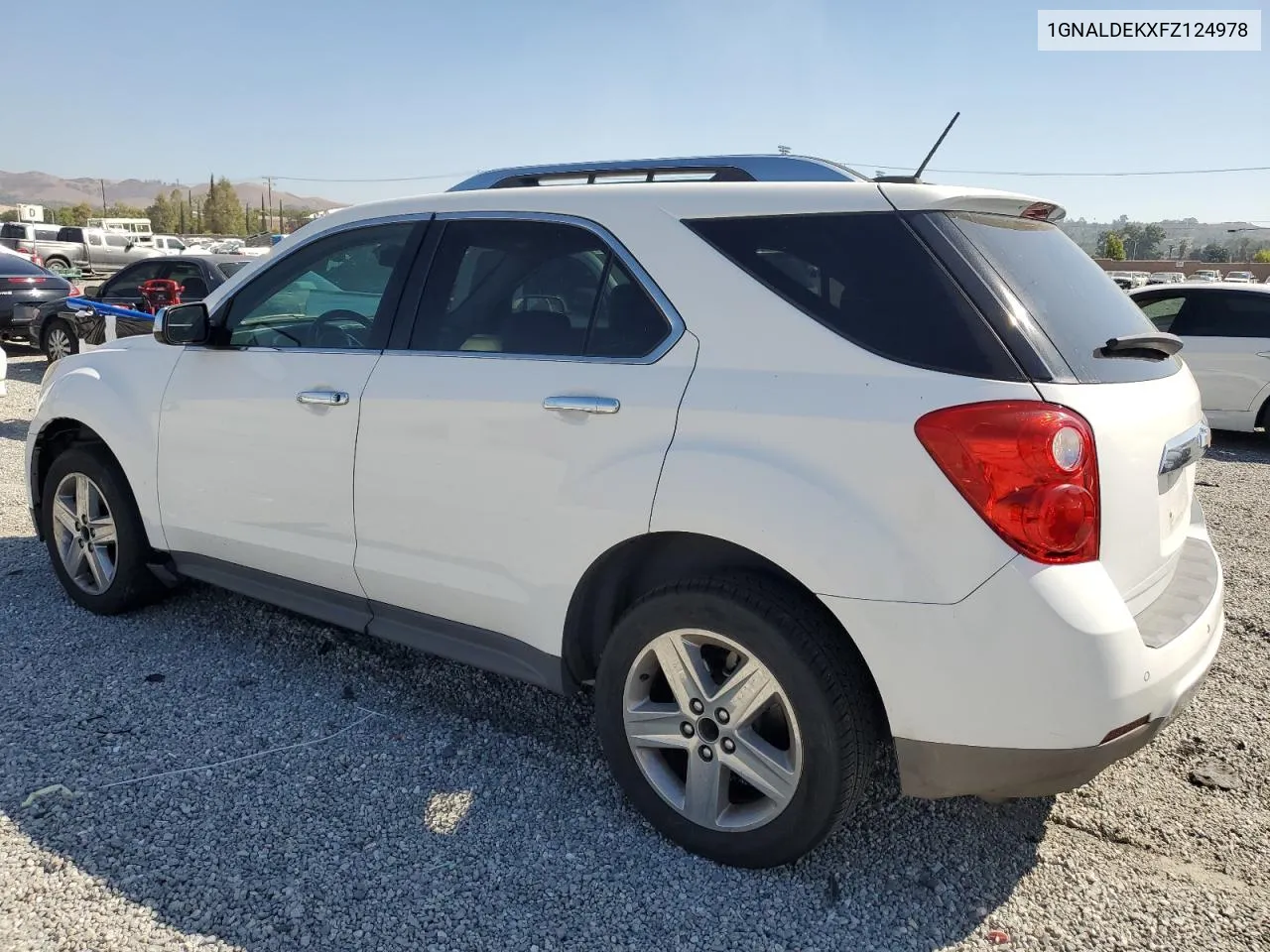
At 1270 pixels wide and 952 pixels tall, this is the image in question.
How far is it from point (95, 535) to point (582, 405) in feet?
9.25

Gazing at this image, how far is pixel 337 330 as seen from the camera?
11.4ft

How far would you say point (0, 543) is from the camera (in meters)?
5.41

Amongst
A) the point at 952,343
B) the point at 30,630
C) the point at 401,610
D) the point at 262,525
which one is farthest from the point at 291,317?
the point at 952,343

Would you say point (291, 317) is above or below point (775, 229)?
below

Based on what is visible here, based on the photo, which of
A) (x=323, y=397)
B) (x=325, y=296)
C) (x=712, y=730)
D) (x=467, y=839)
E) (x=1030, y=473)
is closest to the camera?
(x=1030, y=473)

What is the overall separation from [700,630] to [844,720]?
17.0 inches

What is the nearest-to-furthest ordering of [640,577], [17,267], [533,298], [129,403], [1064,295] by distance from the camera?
1. [1064,295]
2. [640,577]
3. [533,298]
4. [129,403]
5. [17,267]

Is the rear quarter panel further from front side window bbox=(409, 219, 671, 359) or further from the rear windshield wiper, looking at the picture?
the rear windshield wiper

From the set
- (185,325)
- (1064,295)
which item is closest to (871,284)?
(1064,295)

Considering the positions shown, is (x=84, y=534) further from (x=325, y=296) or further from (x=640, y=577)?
(x=640, y=577)

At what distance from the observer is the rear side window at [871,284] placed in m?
2.25

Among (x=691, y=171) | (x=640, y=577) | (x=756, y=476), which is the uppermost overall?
(x=691, y=171)

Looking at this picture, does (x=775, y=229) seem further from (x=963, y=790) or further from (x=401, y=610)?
(x=401, y=610)

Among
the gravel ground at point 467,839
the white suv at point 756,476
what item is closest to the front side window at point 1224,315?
the gravel ground at point 467,839
